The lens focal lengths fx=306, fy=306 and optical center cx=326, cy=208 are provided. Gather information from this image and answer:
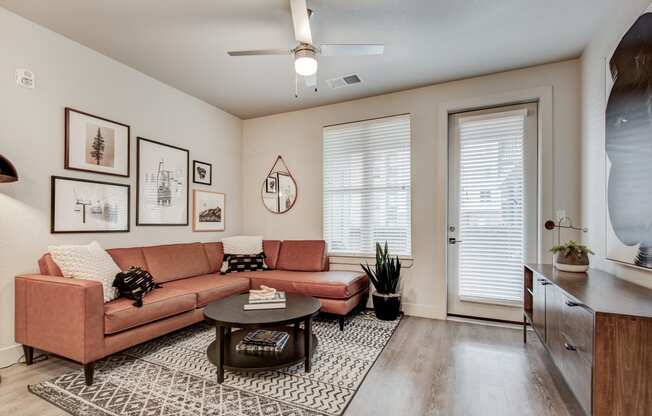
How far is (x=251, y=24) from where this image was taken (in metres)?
2.40

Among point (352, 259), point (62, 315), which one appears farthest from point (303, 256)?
point (62, 315)

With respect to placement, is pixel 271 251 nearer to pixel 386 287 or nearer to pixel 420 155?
pixel 386 287

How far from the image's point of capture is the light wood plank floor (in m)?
1.78

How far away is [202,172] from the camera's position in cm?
400

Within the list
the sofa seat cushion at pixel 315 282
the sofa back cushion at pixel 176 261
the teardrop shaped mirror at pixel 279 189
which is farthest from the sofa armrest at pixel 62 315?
the teardrop shaped mirror at pixel 279 189

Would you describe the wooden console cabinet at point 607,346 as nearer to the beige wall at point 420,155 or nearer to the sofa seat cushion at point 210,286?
the beige wall at point 420,155

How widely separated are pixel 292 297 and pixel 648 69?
2.72 meters

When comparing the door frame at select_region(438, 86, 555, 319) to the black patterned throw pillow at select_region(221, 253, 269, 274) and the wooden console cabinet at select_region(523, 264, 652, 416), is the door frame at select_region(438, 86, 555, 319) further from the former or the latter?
the black patterned throw pillow at select_region(221, 253, 269, 274)

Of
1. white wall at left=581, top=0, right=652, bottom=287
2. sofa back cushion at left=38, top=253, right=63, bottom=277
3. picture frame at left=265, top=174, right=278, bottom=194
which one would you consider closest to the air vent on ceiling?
picture frame at left=265, top=174, right=278, bottom=194

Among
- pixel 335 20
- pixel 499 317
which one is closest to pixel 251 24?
pixel 335 20

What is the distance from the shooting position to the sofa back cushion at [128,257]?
2.83 meters

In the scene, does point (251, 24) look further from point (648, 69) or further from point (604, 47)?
point (604, 47)

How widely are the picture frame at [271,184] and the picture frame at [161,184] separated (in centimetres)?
112

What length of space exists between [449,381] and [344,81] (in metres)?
2.98
